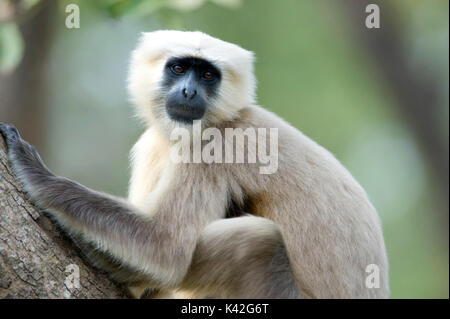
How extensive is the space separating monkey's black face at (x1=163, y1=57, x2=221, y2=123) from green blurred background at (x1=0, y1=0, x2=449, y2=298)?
2.02 meters

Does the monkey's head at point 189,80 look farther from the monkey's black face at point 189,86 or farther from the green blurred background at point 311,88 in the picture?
the green blurred background at point 311,88

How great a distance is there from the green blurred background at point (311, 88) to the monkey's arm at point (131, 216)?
3.37 m

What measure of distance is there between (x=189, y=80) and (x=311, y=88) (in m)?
16.9

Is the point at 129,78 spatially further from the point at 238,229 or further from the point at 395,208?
the point at 395,208

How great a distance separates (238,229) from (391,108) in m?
11.5

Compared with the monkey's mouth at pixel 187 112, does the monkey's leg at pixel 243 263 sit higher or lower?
lower

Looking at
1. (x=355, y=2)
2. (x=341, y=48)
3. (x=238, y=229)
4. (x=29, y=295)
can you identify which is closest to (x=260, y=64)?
(x=341, y=48)

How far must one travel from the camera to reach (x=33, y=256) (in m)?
5.52

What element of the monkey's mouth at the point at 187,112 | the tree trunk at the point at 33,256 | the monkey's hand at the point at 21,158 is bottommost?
the tree trunk at the point at 33,256

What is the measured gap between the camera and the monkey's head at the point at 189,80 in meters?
7.47

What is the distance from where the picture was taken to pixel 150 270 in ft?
21.5

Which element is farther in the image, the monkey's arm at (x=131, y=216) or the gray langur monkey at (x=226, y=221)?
the gray langur monkey at (x=226, y=221)
